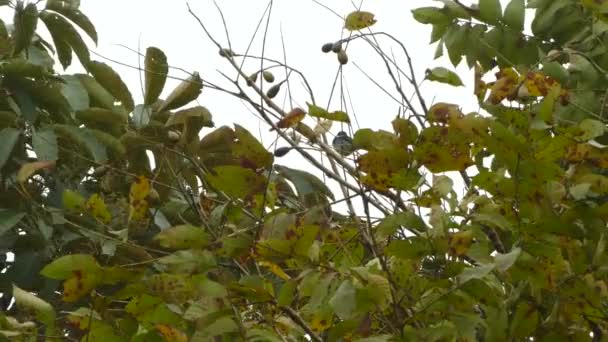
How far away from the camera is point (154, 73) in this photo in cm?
236

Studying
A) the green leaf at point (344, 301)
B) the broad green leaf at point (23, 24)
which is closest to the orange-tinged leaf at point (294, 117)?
the green leaf at point (344, 301)

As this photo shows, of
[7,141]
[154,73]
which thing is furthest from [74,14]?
[154,73]

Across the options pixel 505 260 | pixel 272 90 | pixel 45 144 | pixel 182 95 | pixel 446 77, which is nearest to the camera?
pixel 505 260

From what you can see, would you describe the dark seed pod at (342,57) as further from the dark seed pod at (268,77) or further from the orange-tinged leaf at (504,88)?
the orange-tinged leaf at (504,88)

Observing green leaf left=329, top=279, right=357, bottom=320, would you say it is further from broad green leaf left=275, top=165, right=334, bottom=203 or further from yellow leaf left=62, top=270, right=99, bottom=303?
broad green leaf left=275, top=165, right=334, bottom=203

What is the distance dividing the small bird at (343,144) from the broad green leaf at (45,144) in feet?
3.25

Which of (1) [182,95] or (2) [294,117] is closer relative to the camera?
(2) [294,117]

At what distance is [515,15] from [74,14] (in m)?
1.38

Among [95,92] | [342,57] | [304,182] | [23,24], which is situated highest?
[23,24]

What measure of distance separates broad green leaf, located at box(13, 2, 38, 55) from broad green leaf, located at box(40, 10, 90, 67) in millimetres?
263

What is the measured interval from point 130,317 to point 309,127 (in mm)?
401

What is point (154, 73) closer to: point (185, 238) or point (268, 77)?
point (268, 77)

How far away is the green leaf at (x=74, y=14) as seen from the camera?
123 inches

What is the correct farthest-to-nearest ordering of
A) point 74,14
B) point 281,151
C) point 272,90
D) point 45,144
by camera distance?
point 74,14 < point 45,144 < point 272,90 < point 281,151
